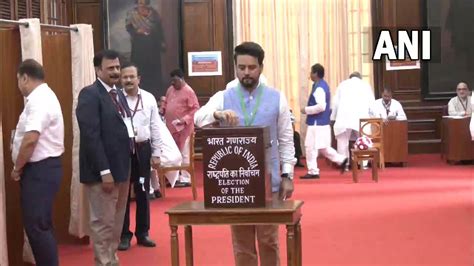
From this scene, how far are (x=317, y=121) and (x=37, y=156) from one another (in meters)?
6.87

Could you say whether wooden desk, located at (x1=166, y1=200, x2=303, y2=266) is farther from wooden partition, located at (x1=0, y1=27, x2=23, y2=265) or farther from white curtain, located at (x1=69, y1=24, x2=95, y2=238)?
white curtain, located at (x1=69, y1=24, x2=95, y2=238)

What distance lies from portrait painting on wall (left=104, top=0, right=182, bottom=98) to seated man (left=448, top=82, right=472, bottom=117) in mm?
4738

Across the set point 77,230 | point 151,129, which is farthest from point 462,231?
point 77,230

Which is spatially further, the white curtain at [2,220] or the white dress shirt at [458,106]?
the white dress shirt at [458,106]

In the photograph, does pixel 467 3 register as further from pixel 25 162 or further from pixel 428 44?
pixel 25 162

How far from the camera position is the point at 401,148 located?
13.4 meters

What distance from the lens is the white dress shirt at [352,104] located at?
12805mm

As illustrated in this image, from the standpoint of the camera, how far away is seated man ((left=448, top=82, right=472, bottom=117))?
13.7 meters

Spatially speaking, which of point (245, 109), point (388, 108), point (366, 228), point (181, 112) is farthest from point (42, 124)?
point (388, 108)

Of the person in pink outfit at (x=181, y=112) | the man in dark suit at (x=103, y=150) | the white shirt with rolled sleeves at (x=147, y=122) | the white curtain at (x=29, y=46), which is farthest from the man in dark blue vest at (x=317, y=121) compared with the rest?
the man in dark suit at (x=103, y=150)

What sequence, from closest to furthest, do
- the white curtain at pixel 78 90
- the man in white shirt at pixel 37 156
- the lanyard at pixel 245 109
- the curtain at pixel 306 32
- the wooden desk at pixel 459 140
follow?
the lanyard at pixel 245 109
the man in white shirt at pixel 37 156
the white curtain at pixel 78 90
the wooden desk at pixel 459 140
the curtain at pixel 306 32

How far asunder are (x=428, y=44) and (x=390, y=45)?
27.2 inches

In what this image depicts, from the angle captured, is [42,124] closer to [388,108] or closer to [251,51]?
[251,51]

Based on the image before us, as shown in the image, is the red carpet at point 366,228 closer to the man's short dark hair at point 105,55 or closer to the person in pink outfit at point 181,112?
the person in pink outfit at point 181,112
